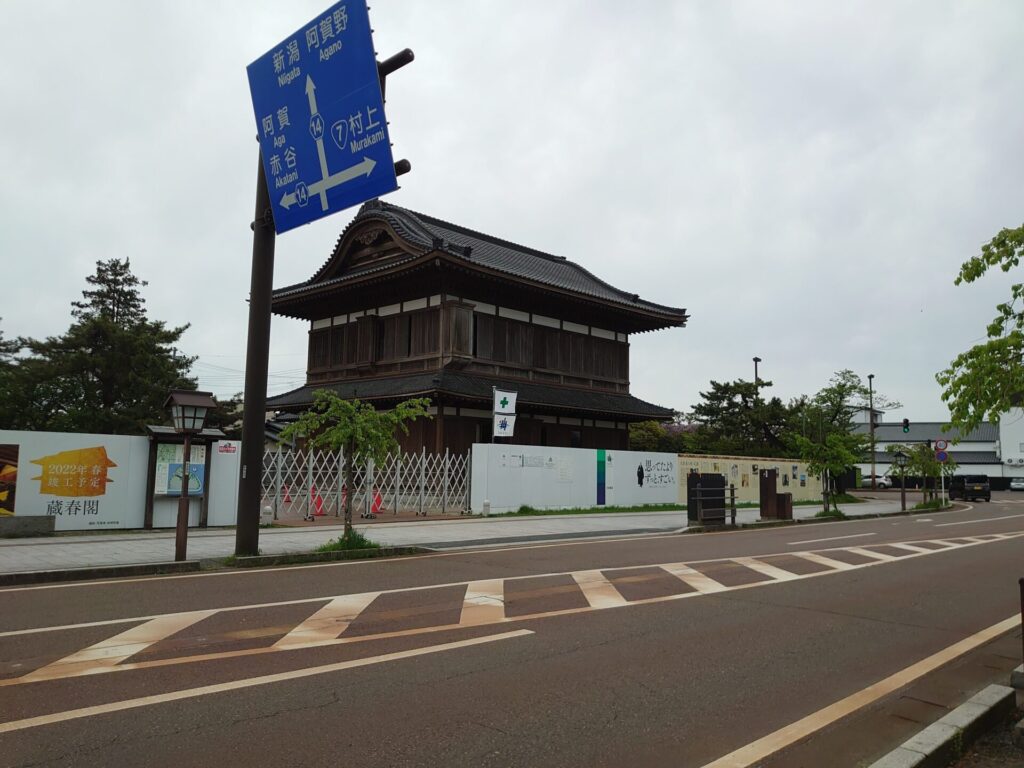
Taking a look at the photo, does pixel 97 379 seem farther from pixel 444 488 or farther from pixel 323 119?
pixel 323 119

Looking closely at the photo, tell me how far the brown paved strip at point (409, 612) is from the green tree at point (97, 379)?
27106 millimetres

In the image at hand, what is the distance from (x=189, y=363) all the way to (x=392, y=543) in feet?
91.4

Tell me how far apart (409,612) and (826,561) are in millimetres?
8213

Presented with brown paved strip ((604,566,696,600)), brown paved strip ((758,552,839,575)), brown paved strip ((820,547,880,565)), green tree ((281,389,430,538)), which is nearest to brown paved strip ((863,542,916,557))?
brown paved strip ((820,547,880,565))

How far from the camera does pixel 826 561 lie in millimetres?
12281

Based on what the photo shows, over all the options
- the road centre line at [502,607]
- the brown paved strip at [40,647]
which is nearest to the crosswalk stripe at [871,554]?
the road centre line at [502,607]

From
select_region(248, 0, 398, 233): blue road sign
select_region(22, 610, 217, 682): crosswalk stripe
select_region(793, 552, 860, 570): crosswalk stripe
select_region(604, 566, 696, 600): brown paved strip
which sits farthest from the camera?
select_region(793, 552, 860, 570): crosswalk stripe

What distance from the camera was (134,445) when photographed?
1547cm

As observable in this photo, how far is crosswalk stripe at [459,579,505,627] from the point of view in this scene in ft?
23.1

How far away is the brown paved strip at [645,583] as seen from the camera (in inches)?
344

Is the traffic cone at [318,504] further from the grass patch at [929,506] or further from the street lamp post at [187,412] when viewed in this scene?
the grass patch at [929,506]

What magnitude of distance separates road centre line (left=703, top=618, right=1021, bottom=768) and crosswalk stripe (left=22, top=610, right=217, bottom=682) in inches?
174

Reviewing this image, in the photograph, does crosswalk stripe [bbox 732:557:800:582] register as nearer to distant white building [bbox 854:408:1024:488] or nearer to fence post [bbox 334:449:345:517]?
fence post [bbox 334:449:345:517]

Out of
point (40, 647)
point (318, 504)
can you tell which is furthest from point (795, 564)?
point (318, 504)
